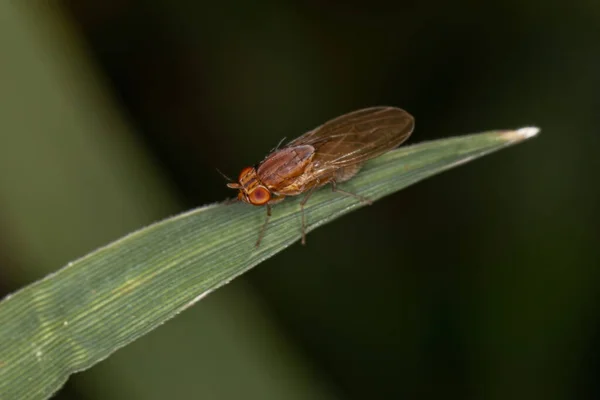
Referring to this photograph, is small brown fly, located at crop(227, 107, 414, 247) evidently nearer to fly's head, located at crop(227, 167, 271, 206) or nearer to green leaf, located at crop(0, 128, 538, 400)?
fly's head, located at crop(227, 167, 271, 206)

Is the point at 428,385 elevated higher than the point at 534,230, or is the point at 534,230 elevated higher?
the point at 534,230

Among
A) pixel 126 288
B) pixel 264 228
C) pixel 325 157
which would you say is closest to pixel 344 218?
pixel 325 157

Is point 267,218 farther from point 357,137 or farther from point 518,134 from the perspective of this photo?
point 518,134

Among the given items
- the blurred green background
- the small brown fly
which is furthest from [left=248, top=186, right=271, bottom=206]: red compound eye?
the blurred green background

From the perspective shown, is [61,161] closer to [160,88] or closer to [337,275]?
[160,88]

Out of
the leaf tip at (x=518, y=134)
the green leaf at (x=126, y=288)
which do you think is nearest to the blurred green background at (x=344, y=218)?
the green leaf at (x=126, y=288)

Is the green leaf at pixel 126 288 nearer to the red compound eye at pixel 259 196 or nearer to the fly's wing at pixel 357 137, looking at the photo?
the red compound eye at pixel 259 196

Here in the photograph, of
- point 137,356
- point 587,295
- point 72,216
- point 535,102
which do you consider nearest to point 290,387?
point 137,356
